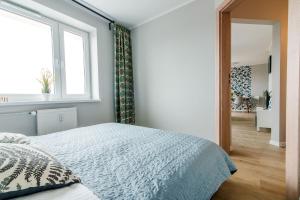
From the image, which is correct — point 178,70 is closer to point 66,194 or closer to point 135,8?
point 135,8

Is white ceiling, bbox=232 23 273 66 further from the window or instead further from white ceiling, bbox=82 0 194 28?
the window

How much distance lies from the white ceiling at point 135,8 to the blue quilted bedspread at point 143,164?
2031 mm

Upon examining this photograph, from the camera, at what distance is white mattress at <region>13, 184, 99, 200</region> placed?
579 mm

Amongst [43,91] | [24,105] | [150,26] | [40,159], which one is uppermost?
[150,26]

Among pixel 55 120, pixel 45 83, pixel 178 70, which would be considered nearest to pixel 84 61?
pixel 45 83

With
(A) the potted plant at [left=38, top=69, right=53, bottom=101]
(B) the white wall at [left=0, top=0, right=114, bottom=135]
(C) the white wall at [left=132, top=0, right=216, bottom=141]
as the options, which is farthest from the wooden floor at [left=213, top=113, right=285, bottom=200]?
(A) the potted plant at [left=38, top=69, right=53, bottom=101]

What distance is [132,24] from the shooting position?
10.9 ft

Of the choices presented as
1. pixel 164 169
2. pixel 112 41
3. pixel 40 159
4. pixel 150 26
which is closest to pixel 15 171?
pixel 40 159

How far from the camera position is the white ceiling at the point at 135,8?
2582 millimetres

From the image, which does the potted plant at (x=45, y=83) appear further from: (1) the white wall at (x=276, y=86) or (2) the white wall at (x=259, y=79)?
(2) the white wall at (x=259, y=79)

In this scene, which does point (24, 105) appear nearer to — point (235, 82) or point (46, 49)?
point (46, 49)

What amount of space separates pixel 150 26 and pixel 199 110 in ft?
5.81

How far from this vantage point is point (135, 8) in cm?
276

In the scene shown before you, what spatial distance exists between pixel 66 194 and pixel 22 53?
2.25m
